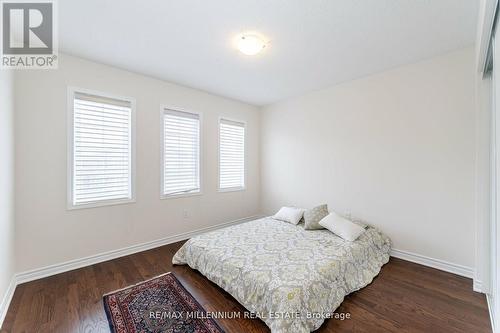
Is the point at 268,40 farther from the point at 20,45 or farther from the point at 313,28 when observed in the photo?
the point at 20,45

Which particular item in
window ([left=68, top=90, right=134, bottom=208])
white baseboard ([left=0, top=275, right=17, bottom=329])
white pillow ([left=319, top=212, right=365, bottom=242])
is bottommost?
white baseboard ([left=0, top=275, right=17, bottom=329])

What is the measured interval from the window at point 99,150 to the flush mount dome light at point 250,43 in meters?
1.81

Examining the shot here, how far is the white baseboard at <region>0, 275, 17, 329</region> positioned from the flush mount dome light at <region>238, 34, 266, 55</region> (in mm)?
3201

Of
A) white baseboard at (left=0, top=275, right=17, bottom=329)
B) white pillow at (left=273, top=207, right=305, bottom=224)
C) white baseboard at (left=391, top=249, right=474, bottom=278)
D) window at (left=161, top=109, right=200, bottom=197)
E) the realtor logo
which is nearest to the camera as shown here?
white baseboard at (left=0, top=275, right=17, bottom=329)

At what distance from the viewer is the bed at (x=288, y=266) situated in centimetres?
163

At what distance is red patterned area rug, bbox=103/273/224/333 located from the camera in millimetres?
1679

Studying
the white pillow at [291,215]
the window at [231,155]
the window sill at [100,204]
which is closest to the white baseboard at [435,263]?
the white pillow at [291,215]

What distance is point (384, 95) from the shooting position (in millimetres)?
3016

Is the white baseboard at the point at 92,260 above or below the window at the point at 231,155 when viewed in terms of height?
below

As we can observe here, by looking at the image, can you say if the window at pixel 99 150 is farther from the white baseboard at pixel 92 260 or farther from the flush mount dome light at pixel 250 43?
the flush mount dome light at pixel 250 43

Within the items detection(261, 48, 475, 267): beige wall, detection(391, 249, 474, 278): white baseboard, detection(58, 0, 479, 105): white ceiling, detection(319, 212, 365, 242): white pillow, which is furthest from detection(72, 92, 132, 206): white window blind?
detection(391, 249, 474, 278): white baseboard

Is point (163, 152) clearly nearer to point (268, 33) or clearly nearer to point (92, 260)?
point (92, 260)

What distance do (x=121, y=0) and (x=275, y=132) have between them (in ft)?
10.8

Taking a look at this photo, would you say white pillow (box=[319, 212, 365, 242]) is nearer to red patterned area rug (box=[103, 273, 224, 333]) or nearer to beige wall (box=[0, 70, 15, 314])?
red patterned area rug (box=[103, 273, 224, 333])
